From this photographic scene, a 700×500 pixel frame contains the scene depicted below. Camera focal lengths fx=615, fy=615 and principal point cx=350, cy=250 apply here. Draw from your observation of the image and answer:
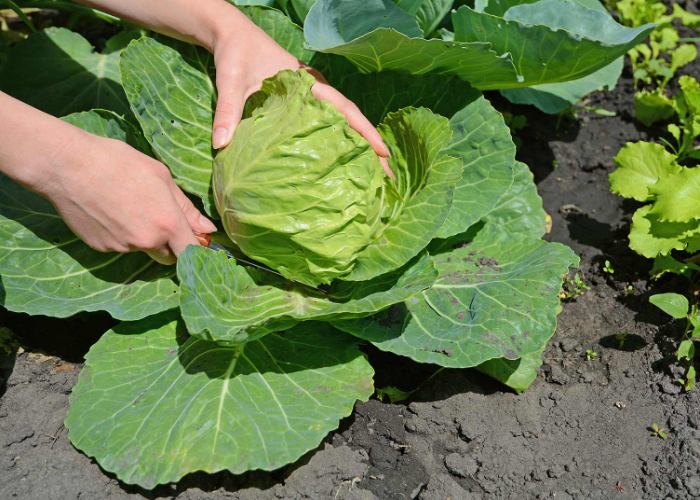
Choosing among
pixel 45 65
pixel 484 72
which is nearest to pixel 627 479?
pixel 484 72

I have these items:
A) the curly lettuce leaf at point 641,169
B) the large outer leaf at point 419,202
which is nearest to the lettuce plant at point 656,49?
the curly lettuce leaf at point 641,169

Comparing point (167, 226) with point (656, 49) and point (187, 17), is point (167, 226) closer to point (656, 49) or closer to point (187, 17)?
point (187, 17)

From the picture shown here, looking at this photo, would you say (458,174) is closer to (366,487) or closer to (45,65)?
(366,487)

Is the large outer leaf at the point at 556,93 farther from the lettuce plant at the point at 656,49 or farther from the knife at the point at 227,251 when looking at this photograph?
the knife at the point at 227,251

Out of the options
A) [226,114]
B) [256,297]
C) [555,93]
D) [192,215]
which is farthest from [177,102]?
[555,93]

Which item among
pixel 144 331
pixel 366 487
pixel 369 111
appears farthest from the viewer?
pixel 369 111

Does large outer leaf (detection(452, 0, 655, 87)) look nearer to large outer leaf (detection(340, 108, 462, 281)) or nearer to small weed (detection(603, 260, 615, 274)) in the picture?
large outer leaf (detection(340, 108, 462, 281))
